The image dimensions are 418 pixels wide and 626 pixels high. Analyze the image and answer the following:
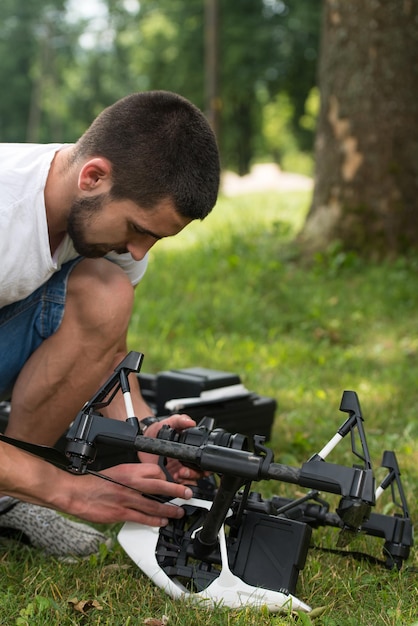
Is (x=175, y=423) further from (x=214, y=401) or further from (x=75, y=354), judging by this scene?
(x=214, y=401)

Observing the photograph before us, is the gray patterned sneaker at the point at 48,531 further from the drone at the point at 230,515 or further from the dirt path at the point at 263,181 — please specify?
the dirt path at the point at 263,181

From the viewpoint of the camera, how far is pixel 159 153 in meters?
2.52

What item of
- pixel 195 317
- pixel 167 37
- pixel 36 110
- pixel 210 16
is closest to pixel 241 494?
pixel 195 317

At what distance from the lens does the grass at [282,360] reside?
2348 millimetres

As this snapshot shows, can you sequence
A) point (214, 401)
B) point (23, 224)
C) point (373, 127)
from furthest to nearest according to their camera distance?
point (373, 127)
point (214, 401)
point (23, 224)

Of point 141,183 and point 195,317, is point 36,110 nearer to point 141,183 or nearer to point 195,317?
point 195,317

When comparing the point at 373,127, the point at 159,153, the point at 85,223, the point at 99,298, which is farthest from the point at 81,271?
the point at 373,127

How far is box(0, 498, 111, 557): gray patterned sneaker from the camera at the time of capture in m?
2.70

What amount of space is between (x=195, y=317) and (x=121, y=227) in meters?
3.50

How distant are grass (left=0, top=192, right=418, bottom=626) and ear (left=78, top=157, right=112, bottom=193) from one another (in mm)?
1106

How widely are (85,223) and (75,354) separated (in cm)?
44

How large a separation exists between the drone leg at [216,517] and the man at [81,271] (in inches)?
4.7

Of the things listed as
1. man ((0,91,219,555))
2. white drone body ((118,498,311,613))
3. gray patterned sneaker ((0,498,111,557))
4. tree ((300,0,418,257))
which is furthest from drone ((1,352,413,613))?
tree ((300,0,418,257))

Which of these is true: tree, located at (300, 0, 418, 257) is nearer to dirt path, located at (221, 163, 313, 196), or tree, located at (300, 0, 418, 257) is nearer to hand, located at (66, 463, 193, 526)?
hand, located at (66, 463, 193, 526)
